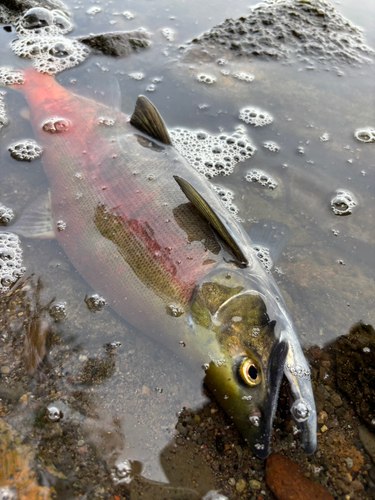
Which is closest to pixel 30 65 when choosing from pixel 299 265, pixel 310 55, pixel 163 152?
pixel 163 152

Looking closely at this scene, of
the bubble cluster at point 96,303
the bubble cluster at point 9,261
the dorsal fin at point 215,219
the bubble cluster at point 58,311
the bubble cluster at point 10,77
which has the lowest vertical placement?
the bubble cluster at point 58,311

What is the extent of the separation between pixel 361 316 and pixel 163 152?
214 cm

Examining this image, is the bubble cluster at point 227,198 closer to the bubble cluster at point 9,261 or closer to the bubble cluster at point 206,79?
the bubble cluster at point 206,79

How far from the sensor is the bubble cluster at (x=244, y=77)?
4.28 m

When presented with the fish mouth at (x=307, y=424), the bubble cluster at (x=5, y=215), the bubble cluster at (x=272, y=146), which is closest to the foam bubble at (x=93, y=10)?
the bubble cluster at (x=272, y=146)

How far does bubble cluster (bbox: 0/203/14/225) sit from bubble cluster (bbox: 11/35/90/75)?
1977 mm

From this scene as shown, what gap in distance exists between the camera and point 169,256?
7.97 ft

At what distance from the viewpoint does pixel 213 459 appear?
225cm

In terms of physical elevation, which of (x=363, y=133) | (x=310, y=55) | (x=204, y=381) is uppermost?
(x=310, y=55)

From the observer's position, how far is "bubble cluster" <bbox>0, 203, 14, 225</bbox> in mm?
3080

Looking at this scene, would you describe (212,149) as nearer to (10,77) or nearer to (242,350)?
(242,350)

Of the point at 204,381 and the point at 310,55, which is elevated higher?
the point at 310,55

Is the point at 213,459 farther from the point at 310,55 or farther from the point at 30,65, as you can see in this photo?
the point at 310,55

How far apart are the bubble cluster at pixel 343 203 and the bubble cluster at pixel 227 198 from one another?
3.07 ft
